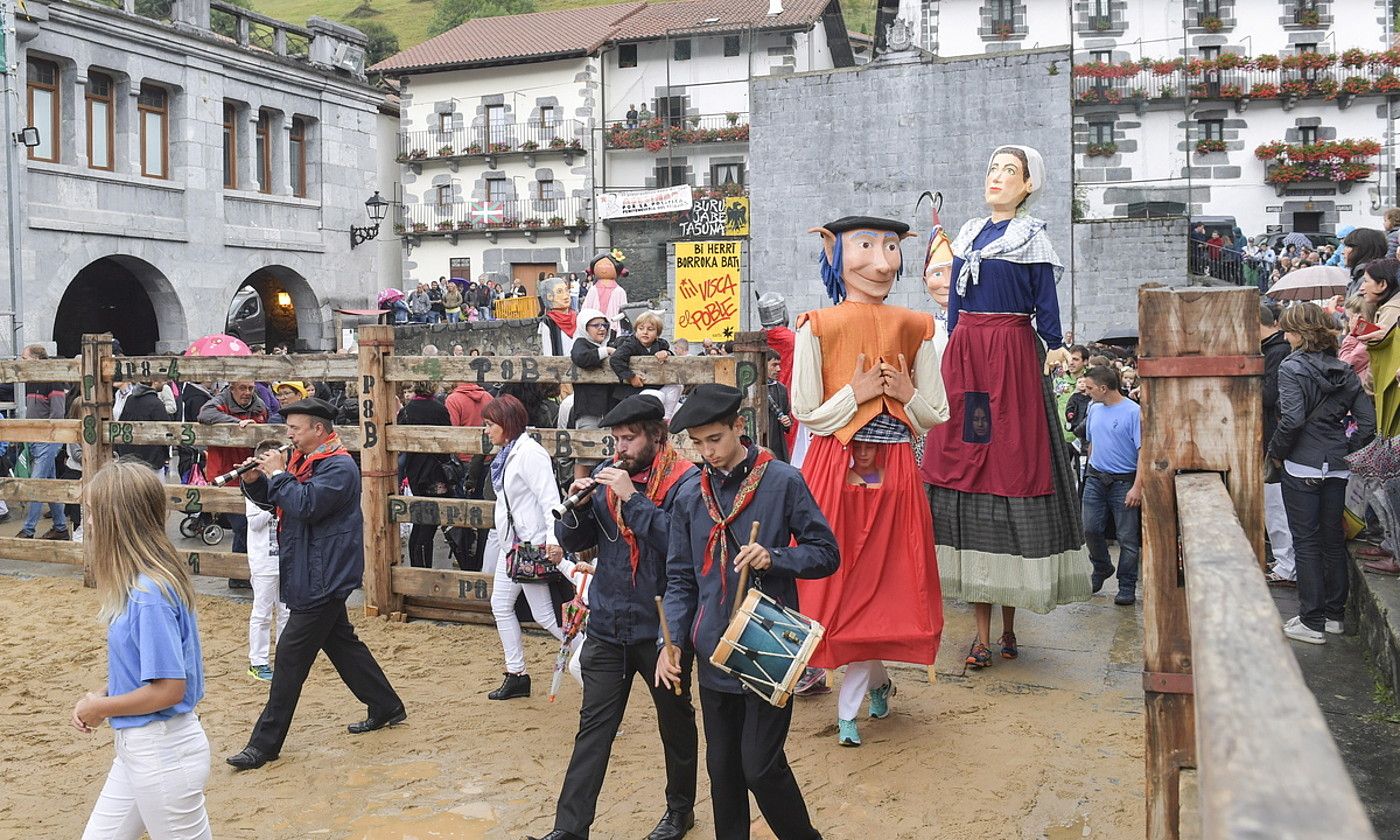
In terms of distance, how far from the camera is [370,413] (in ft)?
27.7

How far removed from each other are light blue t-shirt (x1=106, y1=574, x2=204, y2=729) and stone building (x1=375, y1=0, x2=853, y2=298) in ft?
123

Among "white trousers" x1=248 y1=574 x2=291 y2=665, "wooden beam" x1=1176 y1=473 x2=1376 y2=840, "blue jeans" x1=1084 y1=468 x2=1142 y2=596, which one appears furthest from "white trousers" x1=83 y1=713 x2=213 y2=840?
"blue jeans" x1=1084 y1=468 x2=1142 y2=596

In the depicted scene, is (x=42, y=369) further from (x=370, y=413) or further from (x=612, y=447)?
(x=612, y=447)

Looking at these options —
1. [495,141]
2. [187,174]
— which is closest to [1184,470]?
[187,174]

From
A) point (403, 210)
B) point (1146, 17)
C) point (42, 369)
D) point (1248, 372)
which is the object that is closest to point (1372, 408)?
point (1248, 372)

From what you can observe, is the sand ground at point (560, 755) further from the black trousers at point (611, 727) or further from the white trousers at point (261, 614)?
the black trousers at point (611, 727)

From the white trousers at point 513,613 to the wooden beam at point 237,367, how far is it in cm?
262

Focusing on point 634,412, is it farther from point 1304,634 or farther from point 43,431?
point 43,431

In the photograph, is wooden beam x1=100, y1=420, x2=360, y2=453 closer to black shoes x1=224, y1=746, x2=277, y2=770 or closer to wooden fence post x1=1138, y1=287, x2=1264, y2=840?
black shoes x1=224, y1=746, x2=277, y2=770

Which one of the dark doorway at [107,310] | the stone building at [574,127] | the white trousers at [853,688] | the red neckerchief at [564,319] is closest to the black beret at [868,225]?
the white trousers at [853,688]

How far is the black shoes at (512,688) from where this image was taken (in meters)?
6.70

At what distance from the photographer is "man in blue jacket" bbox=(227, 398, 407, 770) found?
5.81 meters

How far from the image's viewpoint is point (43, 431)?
10.3m

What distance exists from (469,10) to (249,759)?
82.3 m
